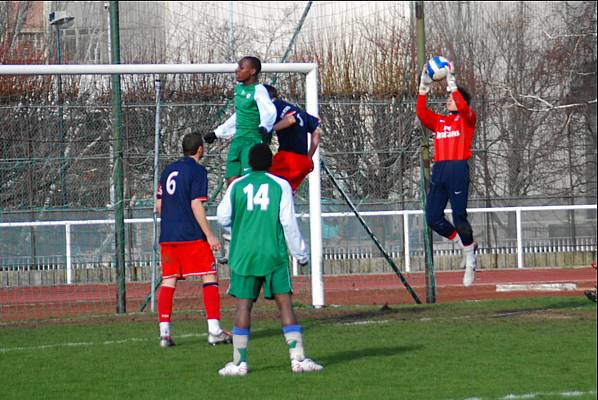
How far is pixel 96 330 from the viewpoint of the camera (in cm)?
1416

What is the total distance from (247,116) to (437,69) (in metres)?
2.29

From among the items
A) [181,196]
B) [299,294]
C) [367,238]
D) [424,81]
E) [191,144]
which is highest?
[424,81]

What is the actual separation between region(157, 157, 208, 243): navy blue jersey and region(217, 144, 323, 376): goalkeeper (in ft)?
6.81

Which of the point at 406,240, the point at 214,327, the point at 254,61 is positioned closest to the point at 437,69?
the point at 254,61

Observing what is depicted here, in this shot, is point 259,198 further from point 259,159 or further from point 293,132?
point 293,132

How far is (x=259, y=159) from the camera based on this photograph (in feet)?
32.5

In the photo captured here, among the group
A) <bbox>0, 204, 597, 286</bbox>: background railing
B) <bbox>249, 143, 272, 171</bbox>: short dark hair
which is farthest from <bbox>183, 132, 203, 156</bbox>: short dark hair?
<bbox>0, 204, 597, 286</bbox>: background railing

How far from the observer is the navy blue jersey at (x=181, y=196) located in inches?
472

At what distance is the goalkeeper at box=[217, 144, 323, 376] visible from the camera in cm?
980

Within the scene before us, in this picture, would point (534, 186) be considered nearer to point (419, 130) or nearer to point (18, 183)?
point (419, 130)

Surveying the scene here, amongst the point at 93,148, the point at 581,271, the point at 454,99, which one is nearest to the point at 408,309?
the point at 454,99

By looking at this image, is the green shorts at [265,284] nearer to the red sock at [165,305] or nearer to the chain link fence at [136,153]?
the red sock at [165,305]

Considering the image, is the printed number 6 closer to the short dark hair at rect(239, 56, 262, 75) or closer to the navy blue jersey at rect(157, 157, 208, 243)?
the navy blue jersey at rect(157, 157, 208, 243)

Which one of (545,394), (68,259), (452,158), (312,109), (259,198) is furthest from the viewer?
(68,259)
